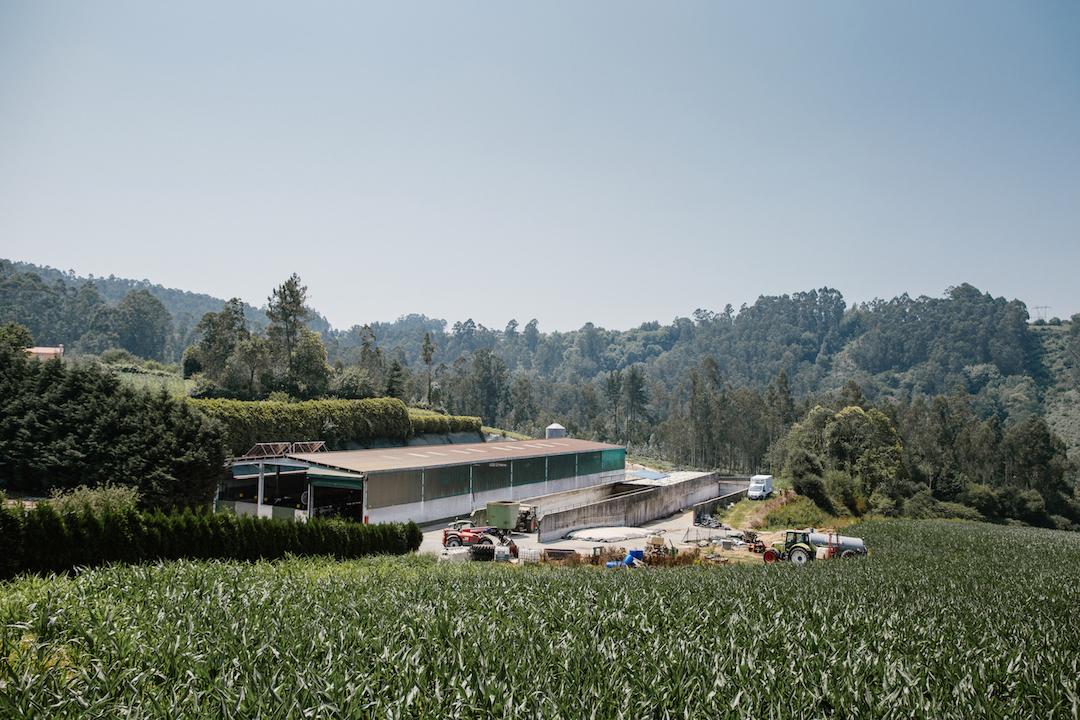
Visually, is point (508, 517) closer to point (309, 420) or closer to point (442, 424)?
point (309, 420)

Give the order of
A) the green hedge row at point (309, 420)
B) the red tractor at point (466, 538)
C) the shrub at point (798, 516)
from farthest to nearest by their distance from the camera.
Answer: the shrub at point (798, 516) → the green hedge row at point (309, 420) → the red tractor at point (466, 538)

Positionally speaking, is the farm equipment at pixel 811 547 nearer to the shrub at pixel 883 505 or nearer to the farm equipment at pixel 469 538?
the farm equipment at pixel 469 538

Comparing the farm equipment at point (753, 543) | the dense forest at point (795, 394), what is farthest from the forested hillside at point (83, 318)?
the farm equipment at point (753, 543)

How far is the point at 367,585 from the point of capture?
12.6 m

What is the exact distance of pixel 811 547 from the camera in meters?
Answer: 24.9

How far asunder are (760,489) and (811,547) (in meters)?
25.5

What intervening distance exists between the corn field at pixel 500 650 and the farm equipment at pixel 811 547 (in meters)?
10.4

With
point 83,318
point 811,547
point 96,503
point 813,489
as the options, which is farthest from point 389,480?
point 83,318

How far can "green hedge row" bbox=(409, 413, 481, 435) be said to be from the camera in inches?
2260

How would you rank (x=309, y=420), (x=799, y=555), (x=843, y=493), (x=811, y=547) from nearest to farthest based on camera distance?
(x=799, y=555)
(x=811, y=547)
(x=309, y=420)
(x=843, y=493)

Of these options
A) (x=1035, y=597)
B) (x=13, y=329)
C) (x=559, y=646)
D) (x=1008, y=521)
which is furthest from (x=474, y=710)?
(x=1008, y=521)

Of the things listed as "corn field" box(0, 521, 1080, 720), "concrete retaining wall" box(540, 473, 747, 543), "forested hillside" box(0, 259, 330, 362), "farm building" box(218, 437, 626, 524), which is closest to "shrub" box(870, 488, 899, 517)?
"concrete retaining wall" box(540, 473, 747, 543)

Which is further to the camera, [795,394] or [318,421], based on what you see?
[795,394]

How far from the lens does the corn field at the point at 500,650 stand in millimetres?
6453
